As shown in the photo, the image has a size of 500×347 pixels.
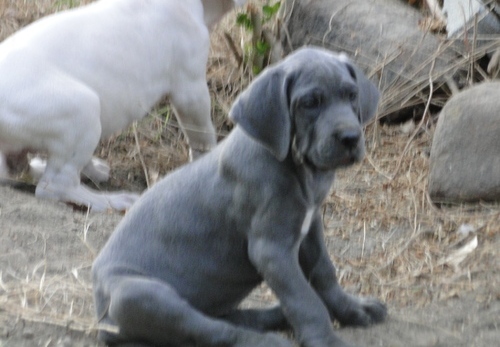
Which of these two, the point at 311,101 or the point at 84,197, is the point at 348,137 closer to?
the point at 311,101

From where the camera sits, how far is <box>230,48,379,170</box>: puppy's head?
3326 mm

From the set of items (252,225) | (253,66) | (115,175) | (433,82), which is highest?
(252,225)

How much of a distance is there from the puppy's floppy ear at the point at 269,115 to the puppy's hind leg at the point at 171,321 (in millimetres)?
691

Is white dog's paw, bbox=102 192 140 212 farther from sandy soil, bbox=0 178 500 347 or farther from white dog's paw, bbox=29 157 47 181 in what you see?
white dog's paw, bbox=29 157 47 181

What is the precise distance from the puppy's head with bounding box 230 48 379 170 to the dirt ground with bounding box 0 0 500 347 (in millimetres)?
870

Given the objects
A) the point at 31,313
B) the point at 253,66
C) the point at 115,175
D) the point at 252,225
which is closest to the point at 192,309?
the point at 252,225

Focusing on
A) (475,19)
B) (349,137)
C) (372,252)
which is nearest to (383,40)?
(475,19)

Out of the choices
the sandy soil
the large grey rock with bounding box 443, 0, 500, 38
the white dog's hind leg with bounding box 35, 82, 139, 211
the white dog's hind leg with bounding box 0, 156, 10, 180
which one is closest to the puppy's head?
the sandy soil

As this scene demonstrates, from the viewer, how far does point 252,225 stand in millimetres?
3541

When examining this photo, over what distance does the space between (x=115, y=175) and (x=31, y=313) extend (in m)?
3.15

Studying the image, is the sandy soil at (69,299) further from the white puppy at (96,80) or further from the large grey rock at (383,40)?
the large grey rock at (383,40)

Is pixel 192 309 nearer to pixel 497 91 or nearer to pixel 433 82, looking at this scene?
pixel 497 91

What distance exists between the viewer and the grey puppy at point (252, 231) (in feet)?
11.2

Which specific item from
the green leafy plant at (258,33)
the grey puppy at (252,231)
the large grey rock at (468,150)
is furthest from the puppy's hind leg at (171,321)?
the green leafy plant at (258,33)
